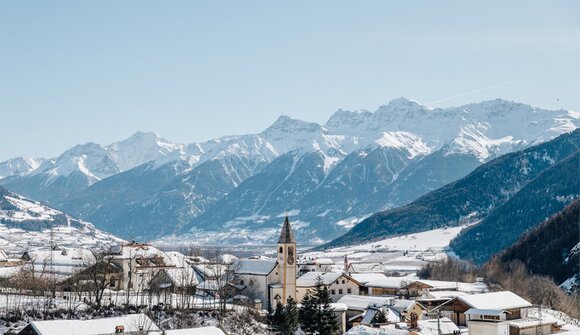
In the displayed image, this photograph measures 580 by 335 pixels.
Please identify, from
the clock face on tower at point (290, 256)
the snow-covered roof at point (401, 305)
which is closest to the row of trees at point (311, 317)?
the snow-covered roof at point (401, 305)

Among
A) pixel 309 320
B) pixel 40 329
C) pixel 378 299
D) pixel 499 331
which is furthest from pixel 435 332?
pixel 40 329

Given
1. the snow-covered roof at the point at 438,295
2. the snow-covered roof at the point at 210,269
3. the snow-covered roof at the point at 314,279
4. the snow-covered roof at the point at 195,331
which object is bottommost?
the snow-covered roof at the point at 195,331

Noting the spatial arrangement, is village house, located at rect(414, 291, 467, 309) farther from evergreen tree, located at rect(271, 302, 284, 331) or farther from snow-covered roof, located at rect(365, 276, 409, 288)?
evergreen tree, located at rect(271, 302, 284, 331)

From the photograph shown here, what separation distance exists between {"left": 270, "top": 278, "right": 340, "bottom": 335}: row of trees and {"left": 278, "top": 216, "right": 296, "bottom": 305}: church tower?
16.8 m

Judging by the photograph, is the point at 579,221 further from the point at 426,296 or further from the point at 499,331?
the point at 499,331

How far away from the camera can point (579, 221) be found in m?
180

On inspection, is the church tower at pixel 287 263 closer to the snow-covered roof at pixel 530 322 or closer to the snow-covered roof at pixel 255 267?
the snow-covered roof at pixel 255 267

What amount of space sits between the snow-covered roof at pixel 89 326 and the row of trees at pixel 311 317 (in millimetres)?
20794

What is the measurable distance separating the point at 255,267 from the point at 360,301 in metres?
15.0

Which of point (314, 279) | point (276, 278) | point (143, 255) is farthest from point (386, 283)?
point (143, 255)

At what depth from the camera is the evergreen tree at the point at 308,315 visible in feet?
277

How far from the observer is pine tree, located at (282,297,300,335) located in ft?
280

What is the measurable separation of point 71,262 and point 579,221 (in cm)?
11168

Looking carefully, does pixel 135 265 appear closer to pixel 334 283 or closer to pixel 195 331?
pixel 334 283
